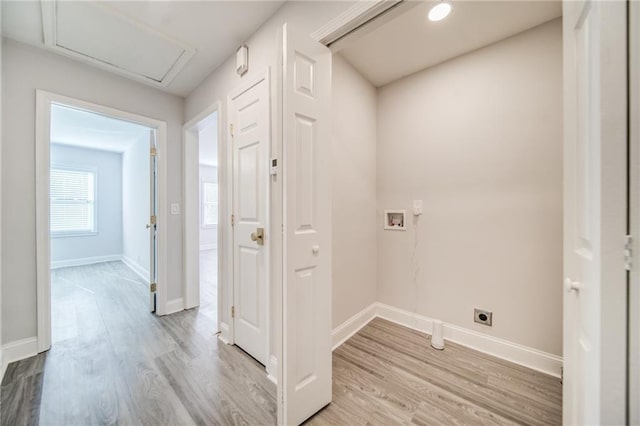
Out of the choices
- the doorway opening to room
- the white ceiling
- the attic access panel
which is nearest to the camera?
the attic access panel

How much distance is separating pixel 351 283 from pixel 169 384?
1551mm

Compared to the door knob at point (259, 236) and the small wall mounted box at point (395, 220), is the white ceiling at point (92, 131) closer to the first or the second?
the door knob at point (259, 236)

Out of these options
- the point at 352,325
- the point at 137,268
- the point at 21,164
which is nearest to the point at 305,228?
the point at 352,325

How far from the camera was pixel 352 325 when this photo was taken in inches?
84.7

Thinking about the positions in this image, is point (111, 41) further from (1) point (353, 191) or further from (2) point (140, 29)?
(1) point (353, 191)

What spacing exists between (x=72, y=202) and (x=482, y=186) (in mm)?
7298

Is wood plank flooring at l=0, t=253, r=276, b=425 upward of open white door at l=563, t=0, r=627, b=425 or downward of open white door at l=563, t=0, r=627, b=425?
downward

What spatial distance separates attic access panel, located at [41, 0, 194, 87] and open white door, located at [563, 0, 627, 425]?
8.23 feet

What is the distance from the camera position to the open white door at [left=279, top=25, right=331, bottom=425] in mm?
1170

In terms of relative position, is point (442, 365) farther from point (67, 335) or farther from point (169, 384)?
point (67, 335)

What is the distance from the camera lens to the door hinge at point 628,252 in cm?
54

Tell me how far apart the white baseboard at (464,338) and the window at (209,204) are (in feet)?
19.9

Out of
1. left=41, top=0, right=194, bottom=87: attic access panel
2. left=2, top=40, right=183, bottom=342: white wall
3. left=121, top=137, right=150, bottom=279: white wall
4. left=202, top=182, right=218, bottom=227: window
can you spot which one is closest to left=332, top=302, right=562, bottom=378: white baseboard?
left=2, top=40, right=183, bottom=342: white wall

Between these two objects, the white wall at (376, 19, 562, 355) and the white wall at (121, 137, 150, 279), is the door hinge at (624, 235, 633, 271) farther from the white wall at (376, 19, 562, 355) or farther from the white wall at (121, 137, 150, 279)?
the white wall at (121, 137, 150, 279)
